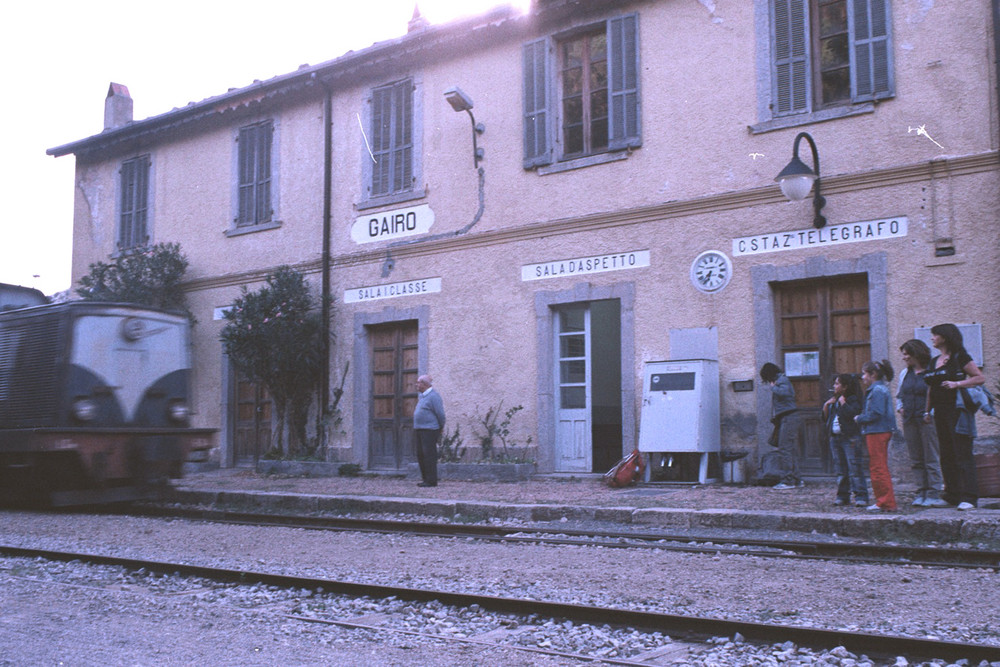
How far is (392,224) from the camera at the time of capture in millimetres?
14836

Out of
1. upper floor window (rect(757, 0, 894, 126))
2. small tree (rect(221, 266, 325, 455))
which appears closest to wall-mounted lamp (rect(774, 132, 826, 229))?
upper floor window (rect(757, 0, 894, 126))

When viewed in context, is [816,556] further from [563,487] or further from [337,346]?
[337,346]

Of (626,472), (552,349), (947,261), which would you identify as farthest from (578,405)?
(947,261)

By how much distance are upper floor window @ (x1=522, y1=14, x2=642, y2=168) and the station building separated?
0.11ft

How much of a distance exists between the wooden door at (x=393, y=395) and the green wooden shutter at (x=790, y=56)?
6365mm

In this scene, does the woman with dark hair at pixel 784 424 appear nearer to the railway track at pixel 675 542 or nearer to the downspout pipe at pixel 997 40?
the railway track at pixel 675 542

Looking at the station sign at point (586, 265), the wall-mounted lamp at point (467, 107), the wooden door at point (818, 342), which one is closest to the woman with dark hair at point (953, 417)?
the wooden door at point (818, 342)

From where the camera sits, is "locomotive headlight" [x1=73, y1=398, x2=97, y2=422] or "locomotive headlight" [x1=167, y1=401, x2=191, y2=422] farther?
"locomotive headlight" [x1=167, y1=401, x2=191, y2=422]

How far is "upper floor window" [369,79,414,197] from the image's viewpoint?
1481cm

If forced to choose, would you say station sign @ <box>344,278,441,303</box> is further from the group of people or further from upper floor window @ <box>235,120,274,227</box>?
the group of people

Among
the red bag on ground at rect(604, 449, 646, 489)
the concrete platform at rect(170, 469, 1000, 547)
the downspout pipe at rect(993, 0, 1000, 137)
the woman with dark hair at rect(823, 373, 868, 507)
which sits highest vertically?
the downspout pipe at rect(993, 0, 1000, 137)

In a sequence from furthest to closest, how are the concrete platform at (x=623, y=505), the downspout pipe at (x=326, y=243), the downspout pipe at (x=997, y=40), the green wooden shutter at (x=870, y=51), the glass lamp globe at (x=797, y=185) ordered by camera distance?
the downspout pipe at (x=326, y=243) → the green wooden shutter at (x=870, y=51) → the glass lamp globe at (x=797, y=185) → the downspout pipe at (x=997, y=40) → the concrete platform at (x=623, y=505)

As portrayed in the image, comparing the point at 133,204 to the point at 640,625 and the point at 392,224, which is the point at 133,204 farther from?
the point at 640,625

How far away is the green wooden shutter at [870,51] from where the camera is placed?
1077 centimetres
